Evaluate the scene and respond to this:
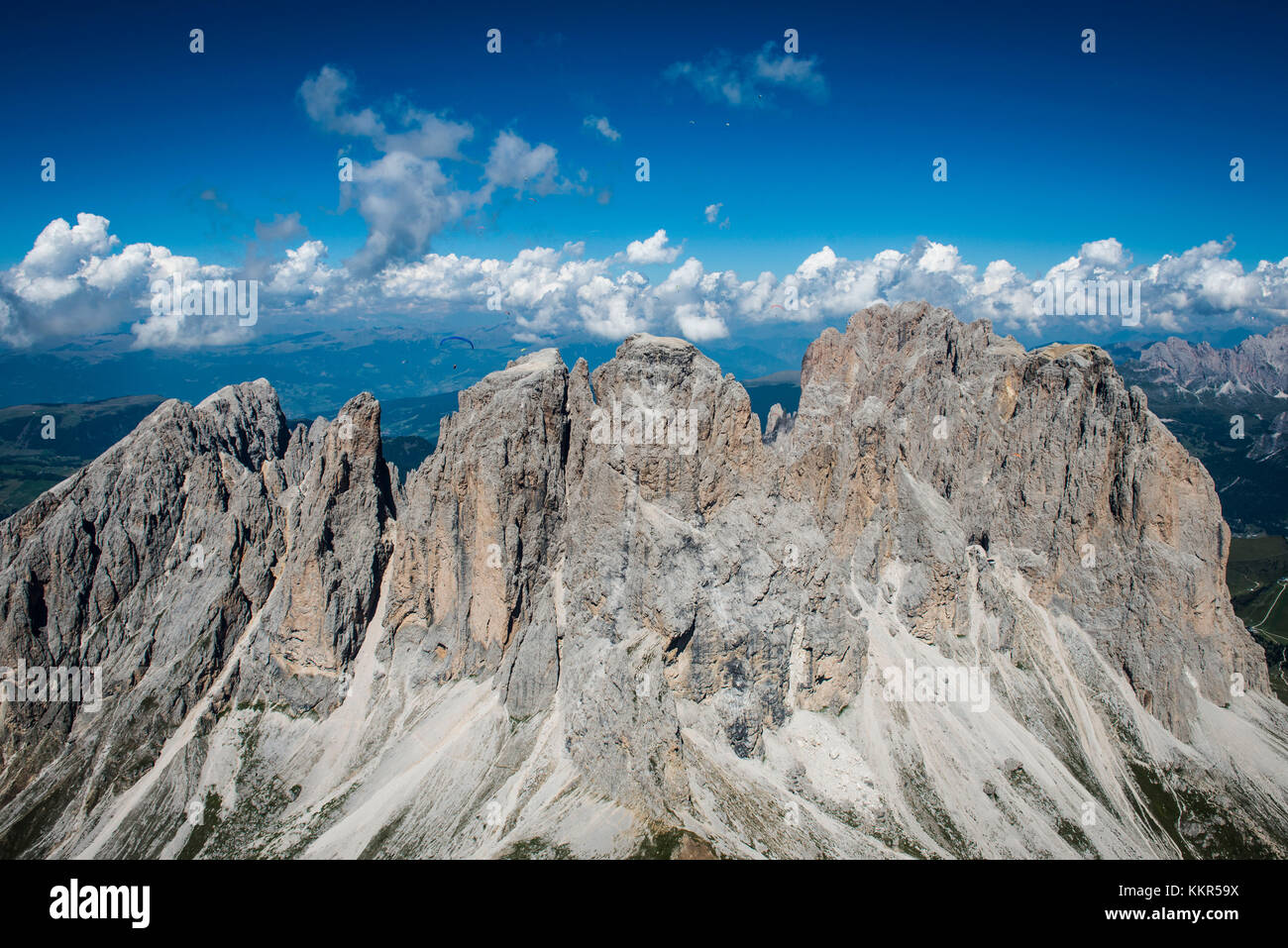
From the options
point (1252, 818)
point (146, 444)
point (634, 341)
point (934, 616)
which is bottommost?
point (1252, 818)

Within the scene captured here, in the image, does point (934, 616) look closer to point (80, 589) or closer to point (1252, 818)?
point (1252, 818)

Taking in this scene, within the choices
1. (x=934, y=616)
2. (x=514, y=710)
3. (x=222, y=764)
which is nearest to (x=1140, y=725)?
(x=934, y=616)

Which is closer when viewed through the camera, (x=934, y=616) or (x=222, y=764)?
(x=222, y=764)

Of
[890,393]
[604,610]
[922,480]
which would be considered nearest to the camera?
[604,610]
